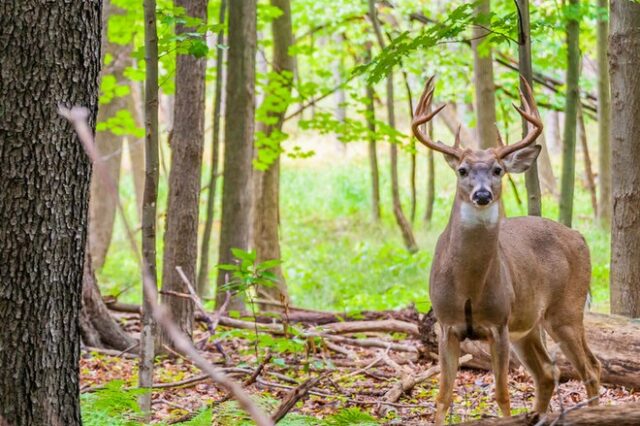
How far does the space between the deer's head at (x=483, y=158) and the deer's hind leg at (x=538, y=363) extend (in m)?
1.20

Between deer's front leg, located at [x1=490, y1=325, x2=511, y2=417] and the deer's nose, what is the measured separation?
31.1 inches

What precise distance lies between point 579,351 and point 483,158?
156 cm

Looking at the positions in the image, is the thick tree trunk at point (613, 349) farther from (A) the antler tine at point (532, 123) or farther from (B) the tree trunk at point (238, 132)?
(B) the tree trunk at point (238, 132)

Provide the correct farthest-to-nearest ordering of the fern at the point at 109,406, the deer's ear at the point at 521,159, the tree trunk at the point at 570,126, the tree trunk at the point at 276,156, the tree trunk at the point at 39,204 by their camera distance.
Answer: the tree trunk at the point at 276,156 < the tree trunk at the point at 570,126 < the deer's ear at the point at 521,159 < the fern at the point at 109,406 < the tree trunk at the point at 39,204

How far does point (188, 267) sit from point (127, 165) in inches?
1041

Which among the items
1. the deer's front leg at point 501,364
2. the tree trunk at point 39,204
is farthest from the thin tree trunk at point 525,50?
the tree trunk at point 39,204

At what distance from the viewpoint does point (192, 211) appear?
7.91 m

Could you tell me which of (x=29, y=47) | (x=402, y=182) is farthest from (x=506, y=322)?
(x=402, y=182)

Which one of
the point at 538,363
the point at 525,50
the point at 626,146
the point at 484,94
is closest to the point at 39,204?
the point at 538,363

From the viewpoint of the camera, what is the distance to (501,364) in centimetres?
565

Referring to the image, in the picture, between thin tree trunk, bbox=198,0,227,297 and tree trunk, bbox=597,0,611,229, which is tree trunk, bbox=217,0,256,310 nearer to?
thin tree trunk, bbox=198,0,227,297

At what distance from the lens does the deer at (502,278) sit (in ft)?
18.7

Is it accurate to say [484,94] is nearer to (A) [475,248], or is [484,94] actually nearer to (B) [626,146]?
(B) [626,146]

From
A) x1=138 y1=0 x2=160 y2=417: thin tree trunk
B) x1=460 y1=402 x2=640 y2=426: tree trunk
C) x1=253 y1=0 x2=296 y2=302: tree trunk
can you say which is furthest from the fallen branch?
x1=253 y1=0 x2=296 y2=302: tree trunk
